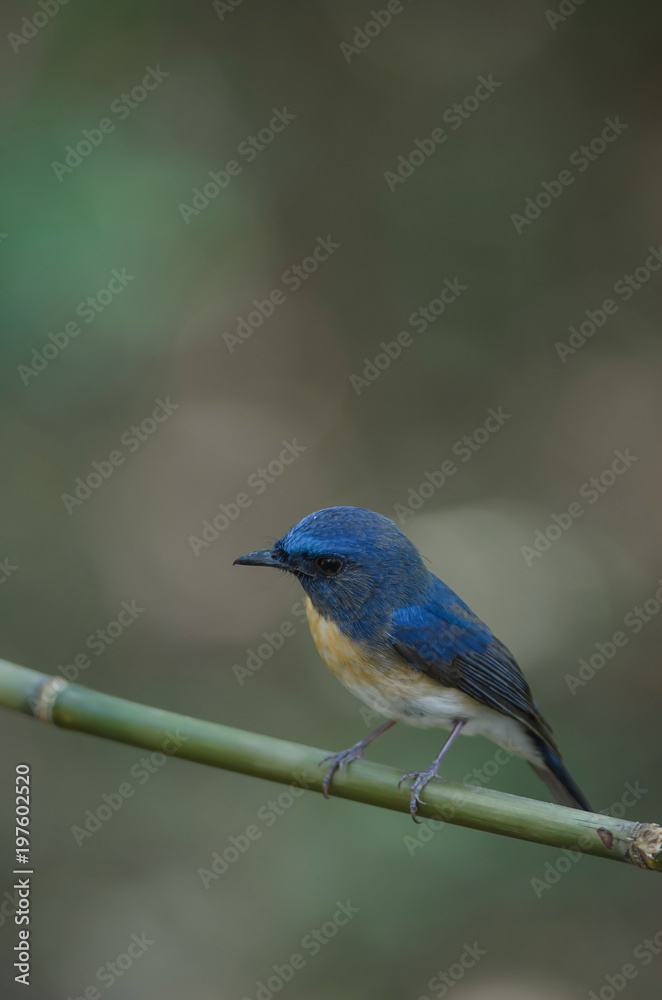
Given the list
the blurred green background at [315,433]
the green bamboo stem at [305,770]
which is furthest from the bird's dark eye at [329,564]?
the blurred green background at [315,433]

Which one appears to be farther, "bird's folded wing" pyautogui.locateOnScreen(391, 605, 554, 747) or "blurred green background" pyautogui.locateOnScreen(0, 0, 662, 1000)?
"blurred green background" pyautogui.locateOnScreen(0, 0, 662, 1000)

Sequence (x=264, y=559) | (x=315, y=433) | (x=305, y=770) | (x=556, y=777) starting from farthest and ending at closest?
(x=315, y=433) < (x=556, y=777) < (x=264, y=559) < (x=305, y=770)

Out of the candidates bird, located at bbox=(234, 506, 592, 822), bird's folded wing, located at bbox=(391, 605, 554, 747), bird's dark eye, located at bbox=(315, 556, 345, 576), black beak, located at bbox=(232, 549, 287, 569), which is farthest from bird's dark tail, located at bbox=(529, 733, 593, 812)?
black beak, located at bbox=(232, 549, 287, 569)

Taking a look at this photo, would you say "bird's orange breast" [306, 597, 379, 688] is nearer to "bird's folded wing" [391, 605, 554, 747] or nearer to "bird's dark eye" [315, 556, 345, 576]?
"bird's folded wing" [391, 605, 554, 747]

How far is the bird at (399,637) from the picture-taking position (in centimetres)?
234

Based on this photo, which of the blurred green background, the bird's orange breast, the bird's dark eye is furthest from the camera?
the blurred green background

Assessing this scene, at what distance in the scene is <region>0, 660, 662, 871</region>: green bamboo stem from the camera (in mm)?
1666

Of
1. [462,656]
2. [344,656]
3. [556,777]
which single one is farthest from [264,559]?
[556,777]

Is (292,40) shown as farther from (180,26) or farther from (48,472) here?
(48,472)

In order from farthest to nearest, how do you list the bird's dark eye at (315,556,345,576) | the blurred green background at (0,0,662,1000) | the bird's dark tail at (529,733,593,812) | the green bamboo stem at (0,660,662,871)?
the blurred green background at (0,0,662,1000) < the bird's dark tail at (529,733,593,812) < the bird's dark eye at (315,556,345,576) < the green bamboo stem at (0,660,662,871)

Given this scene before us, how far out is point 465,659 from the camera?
2.71m

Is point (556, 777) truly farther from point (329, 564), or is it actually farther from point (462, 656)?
point (329, 564)

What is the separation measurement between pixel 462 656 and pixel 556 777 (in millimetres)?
546

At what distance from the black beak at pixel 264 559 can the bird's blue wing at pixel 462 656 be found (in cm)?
44
